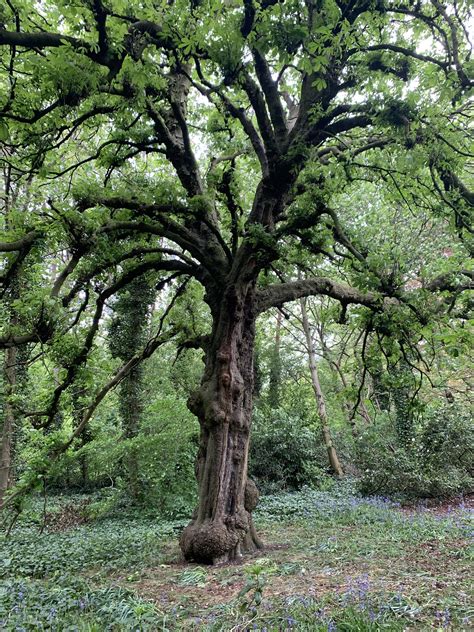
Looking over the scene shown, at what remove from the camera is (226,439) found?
5.50 meters

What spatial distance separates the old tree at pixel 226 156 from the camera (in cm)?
371

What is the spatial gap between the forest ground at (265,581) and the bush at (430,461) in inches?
126

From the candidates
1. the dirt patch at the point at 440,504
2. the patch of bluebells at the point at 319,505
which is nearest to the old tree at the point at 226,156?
the patch of bluebells at the point at 319,505

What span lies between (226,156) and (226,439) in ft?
15.0

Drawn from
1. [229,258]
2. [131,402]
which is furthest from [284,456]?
[229,258]

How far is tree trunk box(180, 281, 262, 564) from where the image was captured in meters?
5.09

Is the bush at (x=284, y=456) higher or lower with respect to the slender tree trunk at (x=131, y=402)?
lower

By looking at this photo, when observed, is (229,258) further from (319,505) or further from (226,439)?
(319,505)

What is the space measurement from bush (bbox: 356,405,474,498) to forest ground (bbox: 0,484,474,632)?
10.5 feet

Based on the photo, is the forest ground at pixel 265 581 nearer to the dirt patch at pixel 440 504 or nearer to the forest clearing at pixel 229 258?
the forest clearing at pixel 229 258

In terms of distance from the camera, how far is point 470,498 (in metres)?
10.3

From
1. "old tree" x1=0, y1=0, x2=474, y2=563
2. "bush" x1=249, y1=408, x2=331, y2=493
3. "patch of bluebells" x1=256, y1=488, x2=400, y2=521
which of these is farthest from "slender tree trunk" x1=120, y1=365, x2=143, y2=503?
"old tree" x1=0, y1=0, x2=474, y2=563

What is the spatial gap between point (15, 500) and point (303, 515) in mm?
6263

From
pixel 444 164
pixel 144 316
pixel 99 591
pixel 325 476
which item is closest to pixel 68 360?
pixel 99 591
